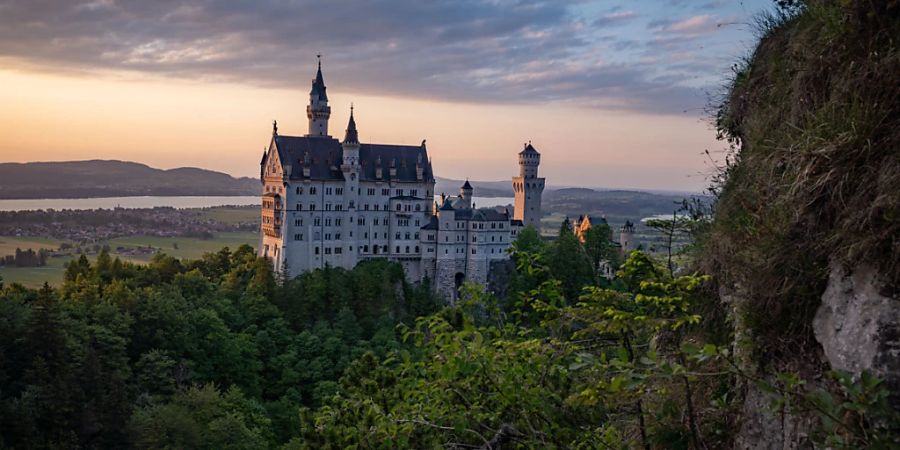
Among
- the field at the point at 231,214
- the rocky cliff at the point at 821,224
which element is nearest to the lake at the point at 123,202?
the field at the point at 231,214

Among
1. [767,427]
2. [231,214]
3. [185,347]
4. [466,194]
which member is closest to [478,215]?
[466,194]

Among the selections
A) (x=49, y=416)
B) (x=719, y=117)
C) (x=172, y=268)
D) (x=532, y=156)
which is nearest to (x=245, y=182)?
(x=532, y=156)

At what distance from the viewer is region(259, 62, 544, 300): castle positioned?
2633 inches

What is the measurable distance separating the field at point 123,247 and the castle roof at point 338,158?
15.8m

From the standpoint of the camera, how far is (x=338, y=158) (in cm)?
7062

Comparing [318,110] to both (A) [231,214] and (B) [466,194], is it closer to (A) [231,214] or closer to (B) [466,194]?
(B) [466,194]

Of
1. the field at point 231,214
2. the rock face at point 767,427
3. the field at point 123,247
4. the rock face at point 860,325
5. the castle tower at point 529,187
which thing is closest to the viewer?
the rock face at point 860,325

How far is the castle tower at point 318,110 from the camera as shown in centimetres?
7475

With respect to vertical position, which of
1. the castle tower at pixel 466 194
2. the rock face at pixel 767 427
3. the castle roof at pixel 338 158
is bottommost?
the rock face at pixel 767 427

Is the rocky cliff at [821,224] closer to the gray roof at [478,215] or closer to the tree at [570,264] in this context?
the tree at [570,264]

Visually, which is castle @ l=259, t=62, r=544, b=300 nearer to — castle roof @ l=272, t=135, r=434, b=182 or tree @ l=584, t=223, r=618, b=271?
castle roof @ l=272, t=135, r=434, b=182

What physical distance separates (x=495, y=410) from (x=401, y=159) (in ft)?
212

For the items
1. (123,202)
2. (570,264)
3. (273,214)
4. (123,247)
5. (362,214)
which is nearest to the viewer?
(273,214)

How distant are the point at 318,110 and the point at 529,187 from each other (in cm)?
2719
